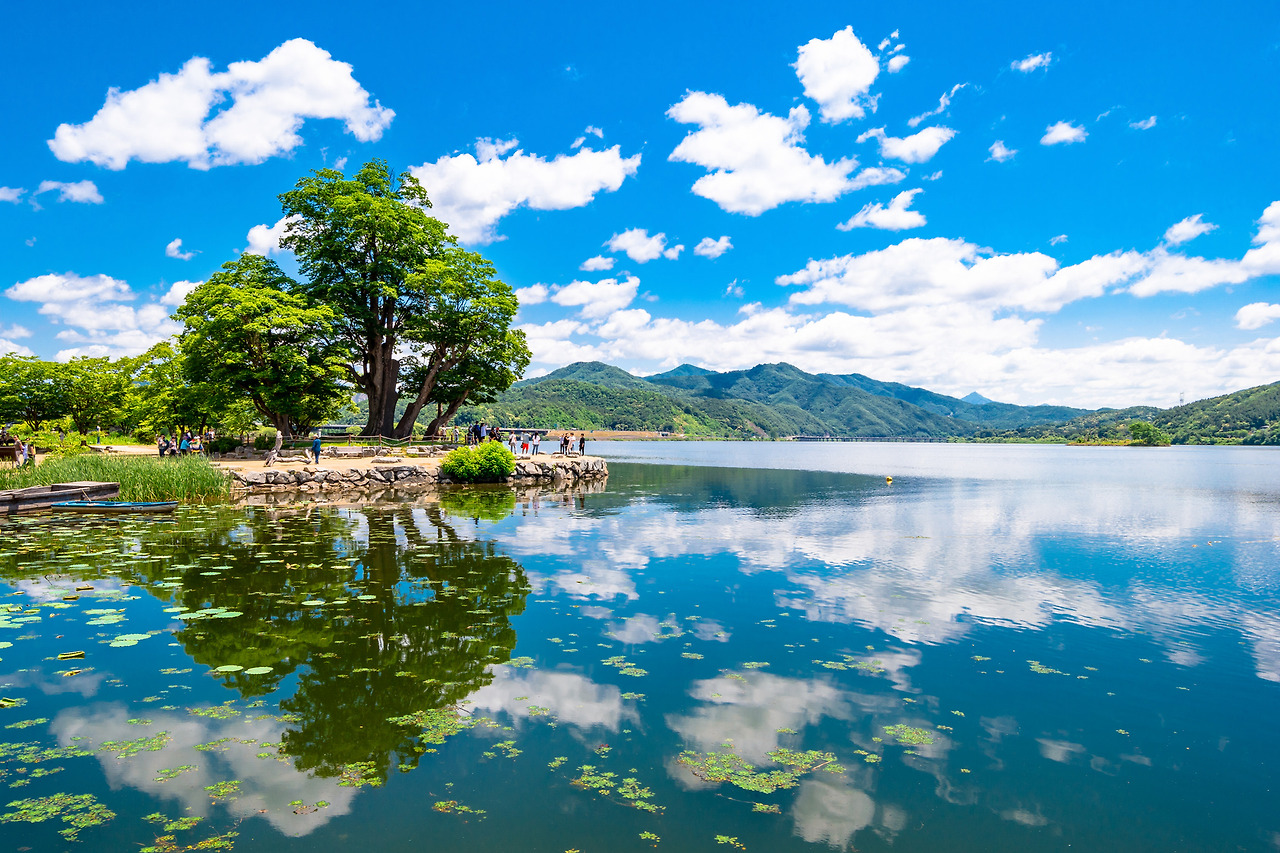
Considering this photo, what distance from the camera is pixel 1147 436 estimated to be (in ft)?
571

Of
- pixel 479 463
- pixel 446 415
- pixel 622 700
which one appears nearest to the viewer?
pixel 622 700

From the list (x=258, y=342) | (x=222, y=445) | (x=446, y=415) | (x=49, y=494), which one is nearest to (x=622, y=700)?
(x=49, y=494)

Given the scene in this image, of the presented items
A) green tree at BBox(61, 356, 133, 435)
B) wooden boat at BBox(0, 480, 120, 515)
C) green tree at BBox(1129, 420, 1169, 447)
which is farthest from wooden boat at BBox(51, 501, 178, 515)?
green tree at BBox(1129, 420, 1169, 447)

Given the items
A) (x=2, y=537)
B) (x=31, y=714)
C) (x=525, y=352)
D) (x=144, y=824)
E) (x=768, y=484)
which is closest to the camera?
(x=144, y=824)

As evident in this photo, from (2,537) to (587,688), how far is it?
17683mm

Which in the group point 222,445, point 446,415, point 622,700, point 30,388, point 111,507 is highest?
point 30,388

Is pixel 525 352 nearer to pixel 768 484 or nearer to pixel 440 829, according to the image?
pixel 768 484

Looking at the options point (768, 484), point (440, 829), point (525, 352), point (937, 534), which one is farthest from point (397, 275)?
point (440, 829)

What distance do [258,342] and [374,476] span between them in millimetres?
11500

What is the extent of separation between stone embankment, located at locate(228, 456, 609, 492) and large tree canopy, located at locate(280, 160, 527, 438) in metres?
10.1

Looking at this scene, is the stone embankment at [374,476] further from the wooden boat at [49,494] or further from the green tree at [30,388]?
the green tree at [30,388]

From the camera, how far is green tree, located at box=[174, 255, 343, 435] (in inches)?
1389

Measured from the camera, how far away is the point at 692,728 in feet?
22.2

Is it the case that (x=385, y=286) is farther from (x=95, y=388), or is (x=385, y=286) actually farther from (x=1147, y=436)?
(x=1147, y=436)
